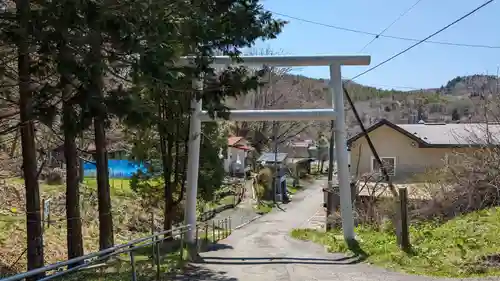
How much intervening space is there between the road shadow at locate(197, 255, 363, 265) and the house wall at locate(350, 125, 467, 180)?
51.7ft

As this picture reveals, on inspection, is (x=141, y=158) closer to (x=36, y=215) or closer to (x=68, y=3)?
(x=36, y=215)

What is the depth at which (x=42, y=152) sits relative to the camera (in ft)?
45.0

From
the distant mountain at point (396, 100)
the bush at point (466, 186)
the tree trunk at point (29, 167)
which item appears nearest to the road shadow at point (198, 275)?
the tree trunk at point (29, 167)

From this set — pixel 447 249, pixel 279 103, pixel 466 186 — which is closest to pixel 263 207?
pixel 279 103

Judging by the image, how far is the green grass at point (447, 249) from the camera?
10.4 m

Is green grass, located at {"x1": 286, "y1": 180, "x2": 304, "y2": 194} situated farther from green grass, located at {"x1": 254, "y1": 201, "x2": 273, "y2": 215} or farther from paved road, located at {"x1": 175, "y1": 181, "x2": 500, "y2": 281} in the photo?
paved road, located at {"x1": 175, "y1": 181, "x2": 500, "y2": 281}

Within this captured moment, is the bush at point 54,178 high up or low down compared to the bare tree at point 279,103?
down

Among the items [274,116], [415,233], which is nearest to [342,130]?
[274,116]

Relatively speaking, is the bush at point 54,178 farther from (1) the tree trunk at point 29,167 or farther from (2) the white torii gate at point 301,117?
(1) the tree trunk at point 29,167

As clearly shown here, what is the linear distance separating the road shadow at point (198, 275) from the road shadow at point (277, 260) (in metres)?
1.39

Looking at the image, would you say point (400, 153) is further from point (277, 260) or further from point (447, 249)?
point (447, 249)

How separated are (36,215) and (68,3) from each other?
5807mm

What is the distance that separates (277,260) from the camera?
44.2 ft

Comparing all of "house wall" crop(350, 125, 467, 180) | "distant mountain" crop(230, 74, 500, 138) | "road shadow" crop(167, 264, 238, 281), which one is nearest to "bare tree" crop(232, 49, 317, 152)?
"distant mountain" crop(230, 74, 500, 138)
